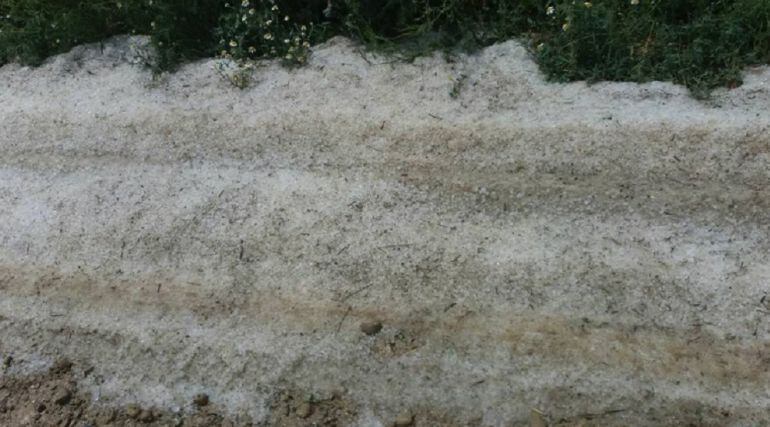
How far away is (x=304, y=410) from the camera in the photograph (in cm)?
348

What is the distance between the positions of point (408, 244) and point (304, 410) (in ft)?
3.69

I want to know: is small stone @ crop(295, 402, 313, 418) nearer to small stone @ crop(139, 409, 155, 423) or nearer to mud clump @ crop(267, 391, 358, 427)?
mud clump @ crop(267, 391, 358, 427)

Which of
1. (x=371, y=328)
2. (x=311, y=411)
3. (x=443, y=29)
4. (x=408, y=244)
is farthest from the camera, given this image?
(x=443, y=29)

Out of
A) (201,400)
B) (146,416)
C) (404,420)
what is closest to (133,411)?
(146,416)

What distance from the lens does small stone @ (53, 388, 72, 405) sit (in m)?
3.76

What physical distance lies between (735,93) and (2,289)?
4705mm

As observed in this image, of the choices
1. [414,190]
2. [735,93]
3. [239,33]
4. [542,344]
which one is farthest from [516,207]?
[239,33]

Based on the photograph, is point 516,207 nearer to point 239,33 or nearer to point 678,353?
point 678,353

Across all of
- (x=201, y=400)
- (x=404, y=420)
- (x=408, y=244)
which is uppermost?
(x=408, y=244)

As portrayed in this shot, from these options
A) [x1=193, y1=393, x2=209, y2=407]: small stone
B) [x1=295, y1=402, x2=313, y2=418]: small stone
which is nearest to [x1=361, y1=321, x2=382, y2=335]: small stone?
[x1=295, y1=402, x2=313, y2=418]: small stone

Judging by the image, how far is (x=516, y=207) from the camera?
164 inches

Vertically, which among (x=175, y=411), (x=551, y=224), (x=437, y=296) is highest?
(x=551, y=224)

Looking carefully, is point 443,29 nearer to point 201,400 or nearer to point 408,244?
point 408,244

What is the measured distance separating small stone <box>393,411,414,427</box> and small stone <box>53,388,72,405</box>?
70.0 inches
